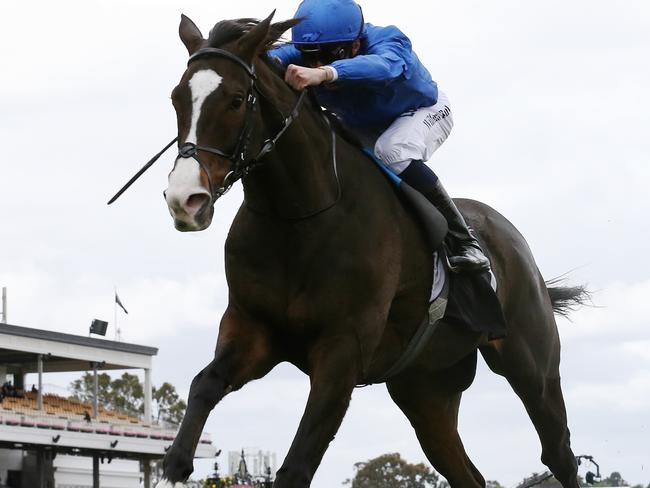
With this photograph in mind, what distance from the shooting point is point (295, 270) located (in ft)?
19.5

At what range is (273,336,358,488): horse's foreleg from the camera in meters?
5.67

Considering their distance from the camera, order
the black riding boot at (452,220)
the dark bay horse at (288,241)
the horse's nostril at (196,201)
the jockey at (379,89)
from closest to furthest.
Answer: the horse's nostril at (196,201), the dark bay horse at (288,241), the jockey at (379,89), the black riding boot at (452,220)

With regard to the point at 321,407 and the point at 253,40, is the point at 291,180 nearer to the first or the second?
the point at 253,40

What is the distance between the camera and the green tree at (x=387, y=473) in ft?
181

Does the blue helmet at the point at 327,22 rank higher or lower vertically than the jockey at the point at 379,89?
higher

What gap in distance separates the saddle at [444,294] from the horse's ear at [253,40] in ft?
4.17

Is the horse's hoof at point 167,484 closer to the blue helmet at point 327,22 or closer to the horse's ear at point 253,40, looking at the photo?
the horse's ear at point 253,40

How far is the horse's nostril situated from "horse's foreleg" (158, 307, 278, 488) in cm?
118

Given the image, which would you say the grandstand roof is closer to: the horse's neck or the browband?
the horse's neck

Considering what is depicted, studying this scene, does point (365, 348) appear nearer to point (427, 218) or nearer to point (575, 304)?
point (427, 218)

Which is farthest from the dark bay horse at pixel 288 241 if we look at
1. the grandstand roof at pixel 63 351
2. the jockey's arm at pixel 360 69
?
the grandstand roof at pixel 63 351

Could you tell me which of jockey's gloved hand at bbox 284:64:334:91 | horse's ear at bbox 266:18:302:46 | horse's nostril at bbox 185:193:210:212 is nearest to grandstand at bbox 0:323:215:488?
jockey's gloved hand at bbox 284:64:334:91

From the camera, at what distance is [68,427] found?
43156mm

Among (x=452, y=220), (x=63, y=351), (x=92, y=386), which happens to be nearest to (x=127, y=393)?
(x=92, y=386)
